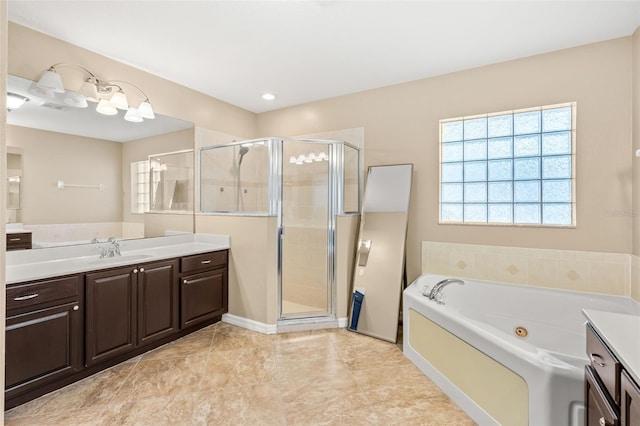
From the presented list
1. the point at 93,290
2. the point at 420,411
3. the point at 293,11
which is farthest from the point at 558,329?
the point at 93,290

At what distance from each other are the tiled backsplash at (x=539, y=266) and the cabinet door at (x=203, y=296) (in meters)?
2.12

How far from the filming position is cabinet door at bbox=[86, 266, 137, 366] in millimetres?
2203

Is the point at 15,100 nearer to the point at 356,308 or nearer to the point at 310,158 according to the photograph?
the point at 310,158

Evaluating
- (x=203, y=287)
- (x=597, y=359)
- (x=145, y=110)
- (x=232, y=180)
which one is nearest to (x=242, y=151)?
(x=232, y=180)

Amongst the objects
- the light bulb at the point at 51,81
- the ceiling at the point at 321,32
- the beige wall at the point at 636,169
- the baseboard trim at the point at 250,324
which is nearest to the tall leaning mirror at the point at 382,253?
the baseboard trim at the point at 250,324

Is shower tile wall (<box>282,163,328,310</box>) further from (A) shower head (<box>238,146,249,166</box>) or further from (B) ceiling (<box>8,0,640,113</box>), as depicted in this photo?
(B) ceiling (<box>8,0,640,113</box>)

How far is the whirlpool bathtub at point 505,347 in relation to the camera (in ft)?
4.72

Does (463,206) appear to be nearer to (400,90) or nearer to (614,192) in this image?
(614,192)

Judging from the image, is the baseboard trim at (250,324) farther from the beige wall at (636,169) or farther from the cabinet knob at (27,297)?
the beige wall at (636,169)

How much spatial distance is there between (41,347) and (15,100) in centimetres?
175

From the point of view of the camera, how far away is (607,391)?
Result: 1.07 meters

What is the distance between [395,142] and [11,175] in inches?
128

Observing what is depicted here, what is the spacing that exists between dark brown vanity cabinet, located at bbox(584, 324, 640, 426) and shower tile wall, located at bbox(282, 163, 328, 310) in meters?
2.32

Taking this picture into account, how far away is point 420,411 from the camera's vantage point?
1.91m
